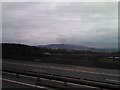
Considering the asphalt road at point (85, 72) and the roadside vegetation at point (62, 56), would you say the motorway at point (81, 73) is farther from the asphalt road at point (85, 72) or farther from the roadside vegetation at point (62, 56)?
the roadside vegetation at point (62, 56)

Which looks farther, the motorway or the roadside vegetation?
the roadside vegetation

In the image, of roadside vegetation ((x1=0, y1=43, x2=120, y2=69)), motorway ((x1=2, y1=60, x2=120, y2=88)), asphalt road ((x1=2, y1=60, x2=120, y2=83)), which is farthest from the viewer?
roadside vegetation ((x1=0, y1=43, x2=120, y2=69))

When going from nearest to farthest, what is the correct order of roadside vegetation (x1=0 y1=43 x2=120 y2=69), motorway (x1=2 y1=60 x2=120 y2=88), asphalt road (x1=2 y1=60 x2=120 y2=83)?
motorway (x1=2 y1=60 x2=120 y2=88)
asphalt road (x1=2 y1=60 x2=120 y2=83)
roadside vegetation (x1=0 y1=43 x2=120 y2=69)

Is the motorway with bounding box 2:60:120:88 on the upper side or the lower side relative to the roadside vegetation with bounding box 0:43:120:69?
lower

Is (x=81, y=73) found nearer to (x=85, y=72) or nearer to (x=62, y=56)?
(x=85, y=72)

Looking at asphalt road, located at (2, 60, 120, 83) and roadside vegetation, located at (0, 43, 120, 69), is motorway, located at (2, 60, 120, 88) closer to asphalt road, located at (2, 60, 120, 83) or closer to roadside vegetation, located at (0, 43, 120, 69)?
asphalt road, located at (2, 60, 120, 83)

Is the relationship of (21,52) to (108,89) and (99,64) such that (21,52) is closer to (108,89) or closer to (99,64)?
(99,64)

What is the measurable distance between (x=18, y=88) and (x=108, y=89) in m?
3.70

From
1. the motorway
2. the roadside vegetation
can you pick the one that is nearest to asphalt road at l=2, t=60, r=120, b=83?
the motorway

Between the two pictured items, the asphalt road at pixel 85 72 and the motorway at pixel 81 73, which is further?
the asphalt road at pixel 85 72

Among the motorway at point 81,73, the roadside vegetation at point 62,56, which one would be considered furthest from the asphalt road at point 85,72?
the roadside vegetation at point 62,56

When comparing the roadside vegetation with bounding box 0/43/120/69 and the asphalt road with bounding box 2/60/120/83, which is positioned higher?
the roadside vegetation with bounding box 0/43/120/69

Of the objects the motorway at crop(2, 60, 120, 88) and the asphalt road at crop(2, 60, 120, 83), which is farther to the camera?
the asphalt road at crop(2, 60, 120, 83)

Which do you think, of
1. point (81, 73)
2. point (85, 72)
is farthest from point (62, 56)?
point (81, 73)
